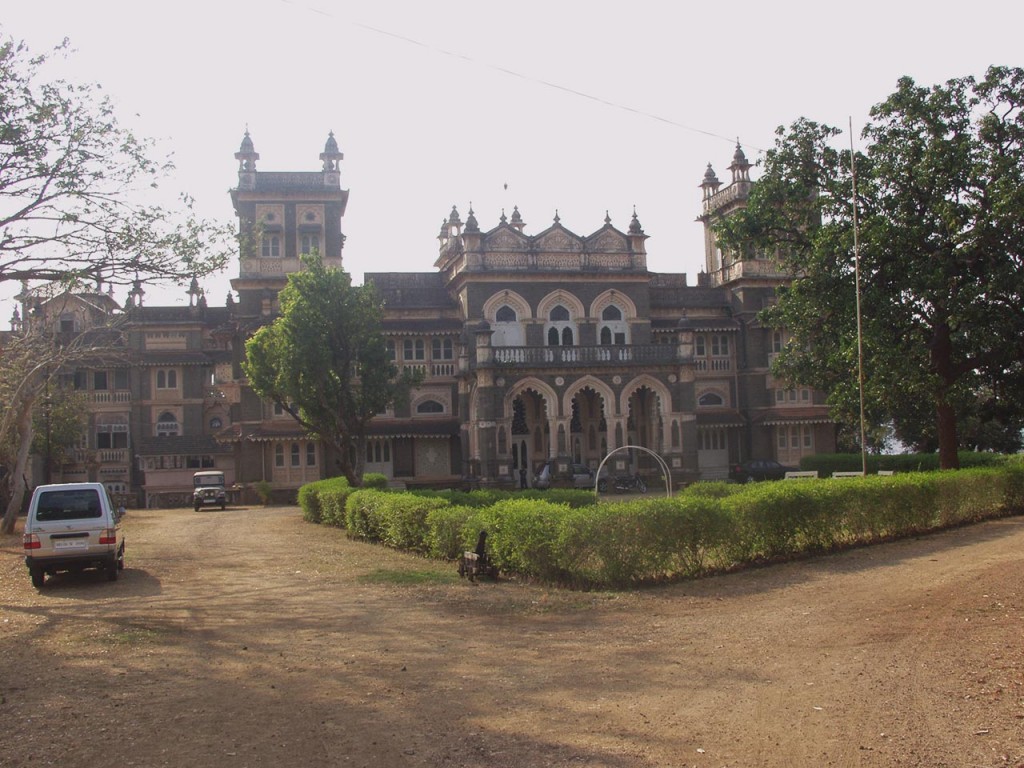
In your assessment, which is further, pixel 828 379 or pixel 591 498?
pixel 828 379

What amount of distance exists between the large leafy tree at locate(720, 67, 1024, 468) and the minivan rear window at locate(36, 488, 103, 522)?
56.3ft

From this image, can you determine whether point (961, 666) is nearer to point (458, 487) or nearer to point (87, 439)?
point (458, 487)

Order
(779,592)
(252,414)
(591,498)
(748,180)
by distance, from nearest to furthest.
A: (779,592)
(591,498)
(252,414)
(748,180)

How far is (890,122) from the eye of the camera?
24375 mm

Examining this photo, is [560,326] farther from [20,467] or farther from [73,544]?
[73,544]

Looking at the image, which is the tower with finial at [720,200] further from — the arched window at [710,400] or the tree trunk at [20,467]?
the tree trunk at [20,467]

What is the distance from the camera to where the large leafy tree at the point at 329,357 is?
90.8ft

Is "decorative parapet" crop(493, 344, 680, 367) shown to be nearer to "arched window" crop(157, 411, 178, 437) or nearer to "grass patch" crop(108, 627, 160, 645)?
"arched window" crop(157, 411, 178, 437)

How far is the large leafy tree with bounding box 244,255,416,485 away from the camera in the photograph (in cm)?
2767

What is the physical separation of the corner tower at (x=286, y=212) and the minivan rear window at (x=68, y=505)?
2832 cm

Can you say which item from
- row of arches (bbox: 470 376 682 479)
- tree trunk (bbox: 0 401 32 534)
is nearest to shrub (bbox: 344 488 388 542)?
tree trunk (bbox: 0 401 32 534)

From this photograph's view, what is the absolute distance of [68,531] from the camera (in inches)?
630

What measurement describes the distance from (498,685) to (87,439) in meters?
45.1

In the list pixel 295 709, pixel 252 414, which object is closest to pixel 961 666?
pixel 295 709
